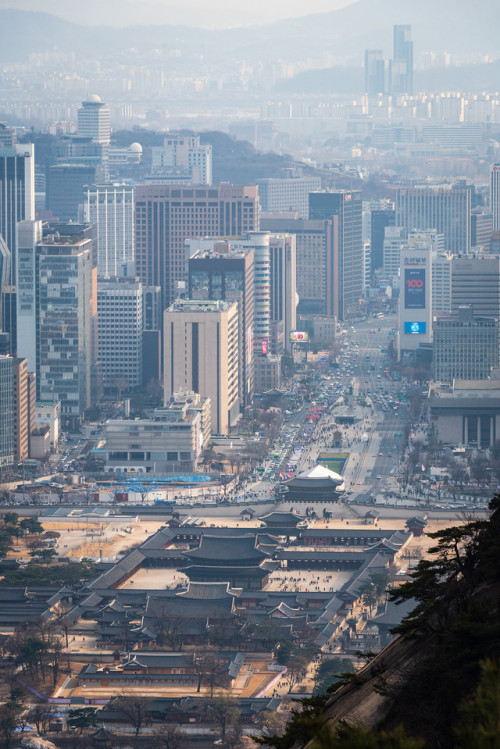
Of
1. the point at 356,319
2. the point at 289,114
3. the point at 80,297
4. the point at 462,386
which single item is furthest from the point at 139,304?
the point at 289,114

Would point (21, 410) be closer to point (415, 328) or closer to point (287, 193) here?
point (415, 328)

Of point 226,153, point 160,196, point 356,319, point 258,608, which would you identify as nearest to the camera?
point 258,608

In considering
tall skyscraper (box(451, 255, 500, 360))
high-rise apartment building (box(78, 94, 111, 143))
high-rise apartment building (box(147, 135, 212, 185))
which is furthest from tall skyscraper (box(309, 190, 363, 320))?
high-rise apartment building (box(78, 94, 111, 143))

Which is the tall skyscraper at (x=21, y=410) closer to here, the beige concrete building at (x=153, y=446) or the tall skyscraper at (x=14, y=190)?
the beige concrete building at (x=153, y=446)

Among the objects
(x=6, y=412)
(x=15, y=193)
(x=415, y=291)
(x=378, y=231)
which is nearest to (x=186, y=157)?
(x=378, y=231)

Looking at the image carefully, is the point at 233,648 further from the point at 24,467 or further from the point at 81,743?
the point at 24,467

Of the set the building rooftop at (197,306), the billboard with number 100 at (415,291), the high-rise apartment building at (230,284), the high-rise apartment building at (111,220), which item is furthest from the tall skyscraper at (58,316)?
the high-rise apartment building at (111,220)
